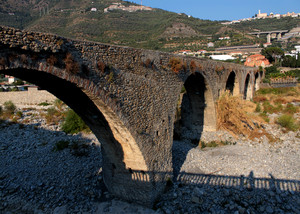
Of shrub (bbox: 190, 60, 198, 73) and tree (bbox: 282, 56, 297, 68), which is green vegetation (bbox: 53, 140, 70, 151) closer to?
shrub (bbox: 190, 60, 198, 73)

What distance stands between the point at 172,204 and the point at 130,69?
156 inches

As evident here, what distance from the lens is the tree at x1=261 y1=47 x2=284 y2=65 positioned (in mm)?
37375

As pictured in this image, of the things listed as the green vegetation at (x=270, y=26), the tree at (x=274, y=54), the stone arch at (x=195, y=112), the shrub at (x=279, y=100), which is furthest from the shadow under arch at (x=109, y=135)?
the green vegetation at (x=270, y=26)

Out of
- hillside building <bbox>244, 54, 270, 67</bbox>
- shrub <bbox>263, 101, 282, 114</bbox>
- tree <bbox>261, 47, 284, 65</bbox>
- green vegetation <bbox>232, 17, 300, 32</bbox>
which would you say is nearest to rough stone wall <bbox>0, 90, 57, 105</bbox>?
shrub <bbox>263, 101, 282, 114</bbox>

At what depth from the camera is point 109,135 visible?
579cm

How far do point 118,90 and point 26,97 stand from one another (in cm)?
1968

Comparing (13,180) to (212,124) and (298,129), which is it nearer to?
(212,124)

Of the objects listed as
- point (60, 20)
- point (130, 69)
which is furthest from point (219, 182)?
point (60, 20)

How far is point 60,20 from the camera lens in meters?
39.0

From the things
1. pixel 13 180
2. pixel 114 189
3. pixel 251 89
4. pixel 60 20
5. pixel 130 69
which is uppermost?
pixel 60 20

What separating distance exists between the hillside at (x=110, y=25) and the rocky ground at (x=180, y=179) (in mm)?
25607

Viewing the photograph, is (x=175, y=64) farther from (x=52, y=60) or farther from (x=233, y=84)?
(x=233, y=84)

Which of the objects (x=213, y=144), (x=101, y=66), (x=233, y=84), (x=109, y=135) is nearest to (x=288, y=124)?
(x=233, y=84)

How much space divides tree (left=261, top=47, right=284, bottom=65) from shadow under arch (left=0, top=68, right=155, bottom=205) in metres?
38.3
